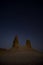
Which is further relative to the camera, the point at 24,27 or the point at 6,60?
the point at 24,27

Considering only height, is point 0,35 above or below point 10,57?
above

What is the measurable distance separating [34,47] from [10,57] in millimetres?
510

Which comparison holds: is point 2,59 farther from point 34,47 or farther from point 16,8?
point 16,8

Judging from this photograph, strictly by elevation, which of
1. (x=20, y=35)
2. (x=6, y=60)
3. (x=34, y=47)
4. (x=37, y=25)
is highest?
(x=37, y=25)

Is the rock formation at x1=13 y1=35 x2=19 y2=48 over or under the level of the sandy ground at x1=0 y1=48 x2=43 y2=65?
over

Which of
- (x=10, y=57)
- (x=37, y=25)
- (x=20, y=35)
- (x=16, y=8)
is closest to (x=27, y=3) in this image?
(x=16, y=8)

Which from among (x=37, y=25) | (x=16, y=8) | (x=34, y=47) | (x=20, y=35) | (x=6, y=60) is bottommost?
(x=6, y=60)

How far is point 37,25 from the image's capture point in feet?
9.52

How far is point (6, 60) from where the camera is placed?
2.69 meters

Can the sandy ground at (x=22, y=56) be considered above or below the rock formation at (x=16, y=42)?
below

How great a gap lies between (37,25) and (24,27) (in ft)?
0.89

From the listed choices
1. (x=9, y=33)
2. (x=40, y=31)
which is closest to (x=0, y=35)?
(x=9, y=33)

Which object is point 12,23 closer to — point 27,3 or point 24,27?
point 24,27

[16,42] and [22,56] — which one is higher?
[16,42]
